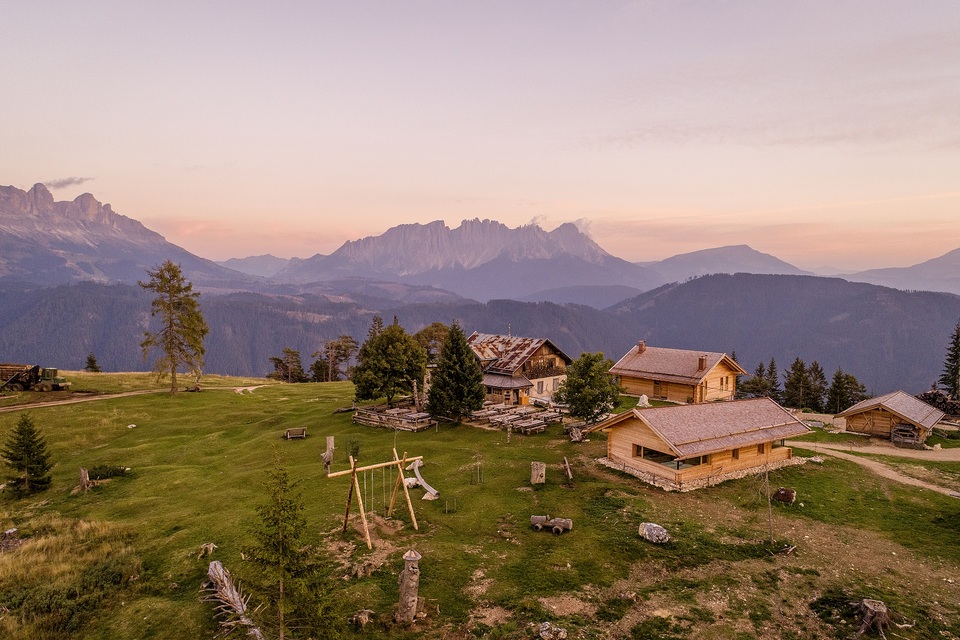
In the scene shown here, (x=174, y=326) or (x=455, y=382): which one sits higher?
(x=174, y=326)

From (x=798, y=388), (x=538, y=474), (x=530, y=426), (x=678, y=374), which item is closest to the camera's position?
(x=538, y=474)

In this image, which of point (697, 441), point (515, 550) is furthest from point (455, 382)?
point (515, 550)

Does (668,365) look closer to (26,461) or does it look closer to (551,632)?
(551,632)

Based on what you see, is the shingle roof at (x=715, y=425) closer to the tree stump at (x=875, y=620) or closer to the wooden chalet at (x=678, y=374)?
the tree stump at (x=875, y=620)

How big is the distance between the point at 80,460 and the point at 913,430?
2844 inches

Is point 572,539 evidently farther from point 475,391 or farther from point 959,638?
point 475,391

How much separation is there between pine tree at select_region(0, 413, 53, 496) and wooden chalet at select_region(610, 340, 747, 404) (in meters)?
56.3

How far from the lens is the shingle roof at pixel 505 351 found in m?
60.3

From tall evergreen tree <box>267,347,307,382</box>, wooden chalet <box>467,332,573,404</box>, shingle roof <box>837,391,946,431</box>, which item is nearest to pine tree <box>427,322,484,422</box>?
wooden chalet <box>467,332,573,404</box>

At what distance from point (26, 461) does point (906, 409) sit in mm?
72137

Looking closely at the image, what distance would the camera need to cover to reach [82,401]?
56.1 metres

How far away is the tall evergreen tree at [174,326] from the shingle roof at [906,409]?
75483 millimetres

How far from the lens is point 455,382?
158ft

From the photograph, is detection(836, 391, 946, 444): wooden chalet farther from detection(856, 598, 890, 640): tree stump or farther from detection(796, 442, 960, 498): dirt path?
detection(856, 598, 890, 640): tree stump
